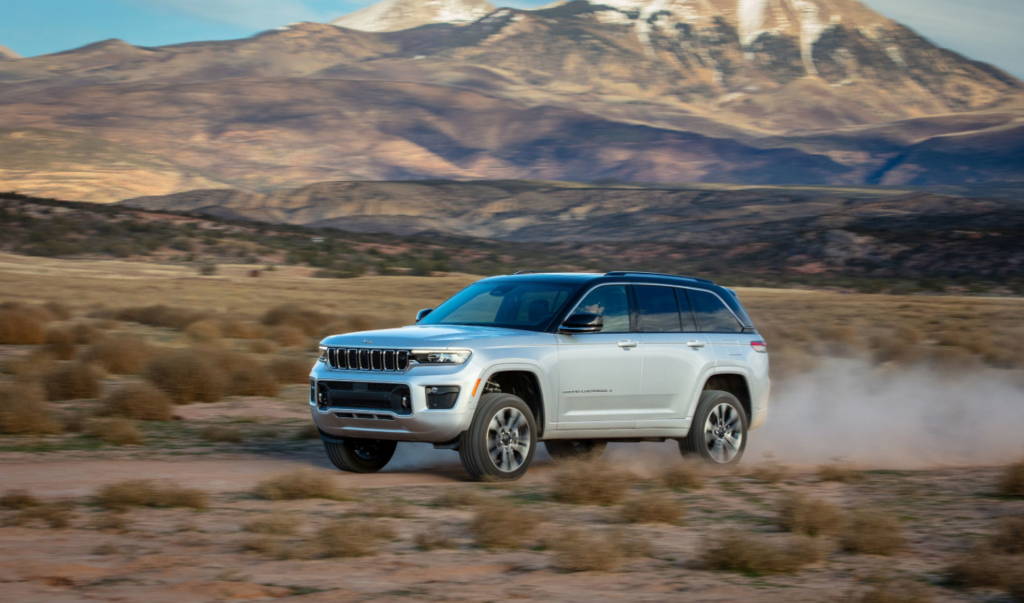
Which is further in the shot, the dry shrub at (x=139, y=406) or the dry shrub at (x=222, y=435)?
the dry shrub at (x=139, y=406)

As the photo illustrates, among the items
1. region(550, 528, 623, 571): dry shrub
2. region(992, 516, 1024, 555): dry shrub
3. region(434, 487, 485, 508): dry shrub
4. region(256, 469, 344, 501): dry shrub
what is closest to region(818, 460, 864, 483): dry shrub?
region(992, 516, 1024, 555): dry shrub

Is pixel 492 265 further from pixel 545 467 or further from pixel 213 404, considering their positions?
pixel 545 467

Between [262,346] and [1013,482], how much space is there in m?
15.9

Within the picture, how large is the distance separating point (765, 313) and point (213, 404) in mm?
22626

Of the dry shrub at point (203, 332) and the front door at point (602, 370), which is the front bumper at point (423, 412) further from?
the dry shrub at point (203, 332)

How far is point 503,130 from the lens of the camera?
570ft

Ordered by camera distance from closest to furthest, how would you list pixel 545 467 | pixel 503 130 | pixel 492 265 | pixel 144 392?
pixel 545 467 → pixel 144 392 → pixel 492 265 → pixel 503 130

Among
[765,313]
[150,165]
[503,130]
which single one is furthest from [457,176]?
[765,313]

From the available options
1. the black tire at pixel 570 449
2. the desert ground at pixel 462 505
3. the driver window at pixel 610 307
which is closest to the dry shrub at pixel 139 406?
the desert ground at pixel 462 505

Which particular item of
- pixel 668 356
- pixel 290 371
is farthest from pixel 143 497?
pixel 290 371

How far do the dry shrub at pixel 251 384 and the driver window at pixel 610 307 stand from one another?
7.86 metres

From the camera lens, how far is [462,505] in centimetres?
886

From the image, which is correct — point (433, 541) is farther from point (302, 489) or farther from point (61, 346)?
point (61, 346)

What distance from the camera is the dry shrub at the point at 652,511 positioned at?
849cm
